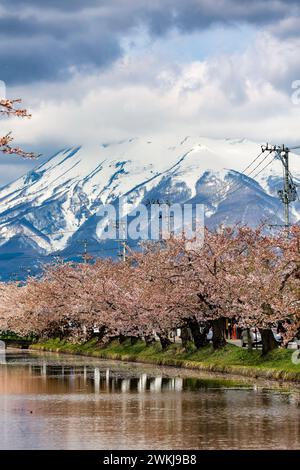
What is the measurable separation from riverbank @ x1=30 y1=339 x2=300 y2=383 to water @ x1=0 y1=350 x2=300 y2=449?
2068 mm

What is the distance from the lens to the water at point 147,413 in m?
24.1

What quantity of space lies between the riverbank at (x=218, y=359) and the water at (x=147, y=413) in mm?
2068

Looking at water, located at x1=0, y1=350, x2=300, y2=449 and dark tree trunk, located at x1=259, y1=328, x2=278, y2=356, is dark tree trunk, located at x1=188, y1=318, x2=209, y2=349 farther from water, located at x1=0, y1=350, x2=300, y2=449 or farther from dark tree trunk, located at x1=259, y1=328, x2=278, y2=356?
water, located at x1=0, y1=350, x2=300, y2=449

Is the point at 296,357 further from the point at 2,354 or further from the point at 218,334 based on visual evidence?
the point at 2,354

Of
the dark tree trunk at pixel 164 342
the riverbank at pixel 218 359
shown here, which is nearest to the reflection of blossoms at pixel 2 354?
the riverbank at pixel 218 359

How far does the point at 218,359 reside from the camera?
5788 centimetres

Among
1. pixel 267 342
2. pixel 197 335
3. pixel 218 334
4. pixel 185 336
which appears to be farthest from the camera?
pixel 185 336

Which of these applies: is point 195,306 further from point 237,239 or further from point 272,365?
point 272,365

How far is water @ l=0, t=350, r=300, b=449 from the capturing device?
79.1 feet

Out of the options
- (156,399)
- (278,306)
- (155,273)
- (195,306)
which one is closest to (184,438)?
(156,399)

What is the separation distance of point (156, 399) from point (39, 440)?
12.6 metres

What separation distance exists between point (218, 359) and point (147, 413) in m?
27.0

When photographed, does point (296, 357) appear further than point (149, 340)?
No

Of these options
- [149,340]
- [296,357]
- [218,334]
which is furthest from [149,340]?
[296,357]
